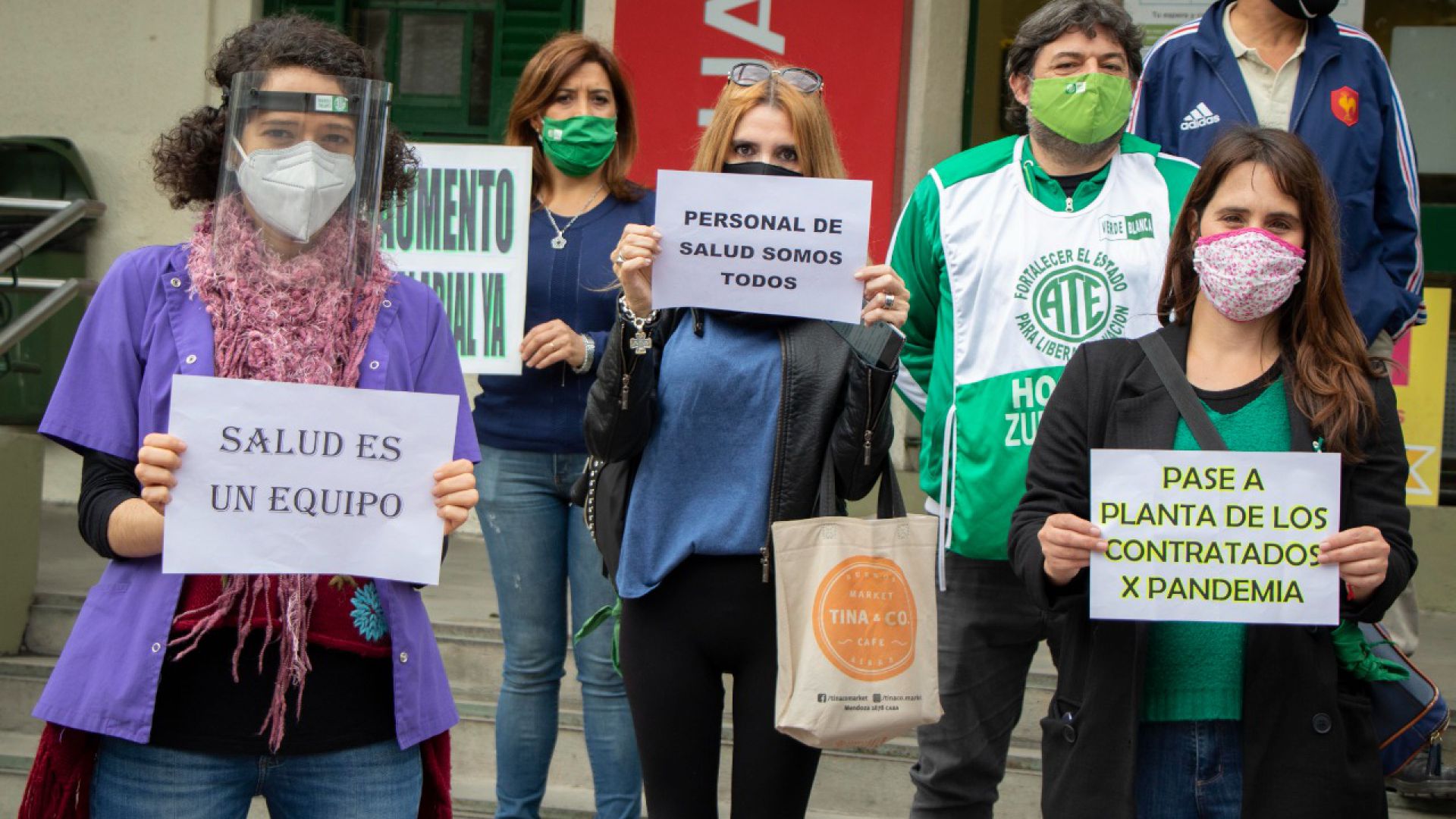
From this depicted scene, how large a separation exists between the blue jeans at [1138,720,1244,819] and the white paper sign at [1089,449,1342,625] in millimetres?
199

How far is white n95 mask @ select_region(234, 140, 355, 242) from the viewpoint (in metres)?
2.44

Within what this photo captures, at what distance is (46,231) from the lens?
19.6 ft

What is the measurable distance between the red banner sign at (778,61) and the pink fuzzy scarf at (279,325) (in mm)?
4599

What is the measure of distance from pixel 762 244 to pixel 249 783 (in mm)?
1408

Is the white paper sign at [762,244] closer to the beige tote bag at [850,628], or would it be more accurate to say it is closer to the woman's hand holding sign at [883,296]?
the woman's hand holding sign at [883,296]

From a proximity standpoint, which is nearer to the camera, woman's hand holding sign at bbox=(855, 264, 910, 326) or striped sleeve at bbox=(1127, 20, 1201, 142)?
woman's hand holding sign at bbox=(855, 264, 910, 326)

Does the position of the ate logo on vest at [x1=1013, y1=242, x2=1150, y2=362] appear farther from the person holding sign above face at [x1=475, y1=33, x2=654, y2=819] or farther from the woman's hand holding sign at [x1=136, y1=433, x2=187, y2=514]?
the woman's hand holding sign at [x1=136, y1=433, x2=187, y2=514]

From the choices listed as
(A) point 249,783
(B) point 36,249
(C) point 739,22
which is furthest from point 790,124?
(C) point 739,22

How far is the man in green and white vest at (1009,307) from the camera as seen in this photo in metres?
3.50

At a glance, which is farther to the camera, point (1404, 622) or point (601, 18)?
point (601, 18)

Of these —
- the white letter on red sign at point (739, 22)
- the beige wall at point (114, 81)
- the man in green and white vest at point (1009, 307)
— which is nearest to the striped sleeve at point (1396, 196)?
the man in green and white vest at point (1009, 307)

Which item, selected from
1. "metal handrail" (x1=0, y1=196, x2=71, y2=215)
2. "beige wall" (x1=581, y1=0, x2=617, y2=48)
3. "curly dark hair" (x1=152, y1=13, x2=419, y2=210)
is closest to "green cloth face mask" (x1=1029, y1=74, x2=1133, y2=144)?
"curly dark hair" (x1=152, y1=13, x2=419, y2=210)

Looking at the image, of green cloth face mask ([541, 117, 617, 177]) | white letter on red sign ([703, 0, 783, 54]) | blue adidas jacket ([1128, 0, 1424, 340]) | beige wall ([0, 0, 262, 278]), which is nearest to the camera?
blue adidas jacket ([1128, 0, 1424, 340])

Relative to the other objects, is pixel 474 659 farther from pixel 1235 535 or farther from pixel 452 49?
pixel 1235 535
